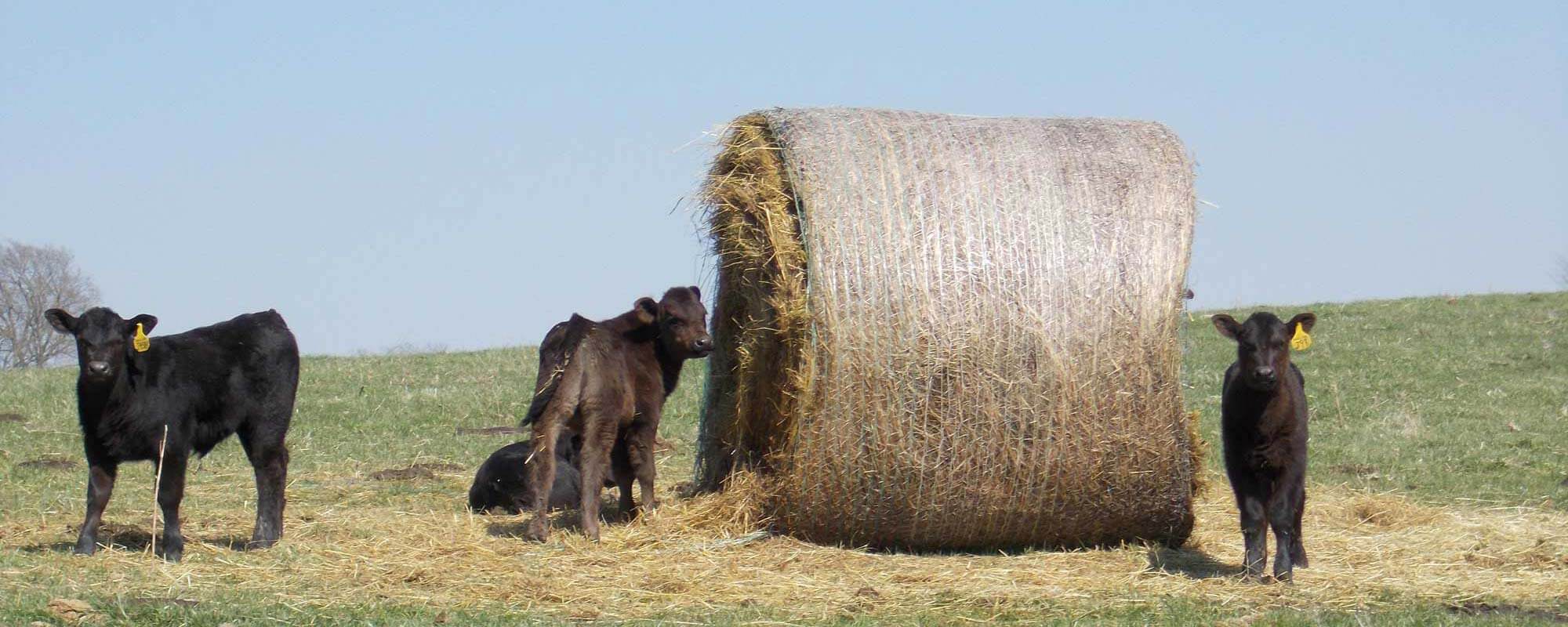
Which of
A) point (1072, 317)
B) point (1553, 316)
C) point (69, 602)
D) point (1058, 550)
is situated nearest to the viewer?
point (69, 602)

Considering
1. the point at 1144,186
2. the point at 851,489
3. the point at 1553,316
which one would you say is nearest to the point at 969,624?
the point at 851,489

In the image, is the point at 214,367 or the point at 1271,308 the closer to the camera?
the point at 214,367

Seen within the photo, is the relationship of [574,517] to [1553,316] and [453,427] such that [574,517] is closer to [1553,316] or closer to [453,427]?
[453,427]

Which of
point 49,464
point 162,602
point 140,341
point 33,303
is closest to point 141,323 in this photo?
point 140,341

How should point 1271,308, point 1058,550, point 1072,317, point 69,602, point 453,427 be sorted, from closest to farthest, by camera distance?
point 69,602
point 1072,317
point 1058,550
point 453,427
point 1271,308

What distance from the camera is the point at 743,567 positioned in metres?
8.11

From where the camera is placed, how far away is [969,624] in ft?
22.0

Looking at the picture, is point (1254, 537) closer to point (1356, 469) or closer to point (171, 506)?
point (1356, 469)

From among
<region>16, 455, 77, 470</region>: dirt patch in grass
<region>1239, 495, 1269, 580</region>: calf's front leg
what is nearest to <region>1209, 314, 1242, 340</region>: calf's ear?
→ <region>1239, 495, 1269, 580</region>: calf's front leg

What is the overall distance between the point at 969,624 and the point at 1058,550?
234 cm

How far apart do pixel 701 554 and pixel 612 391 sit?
1.36 m

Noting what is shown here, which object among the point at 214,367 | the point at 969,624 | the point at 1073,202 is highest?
the point at 1073,202

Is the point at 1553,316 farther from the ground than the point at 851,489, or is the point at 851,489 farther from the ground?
the point at 1553,316

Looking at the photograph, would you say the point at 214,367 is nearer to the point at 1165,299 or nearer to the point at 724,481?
the point at 724,481
